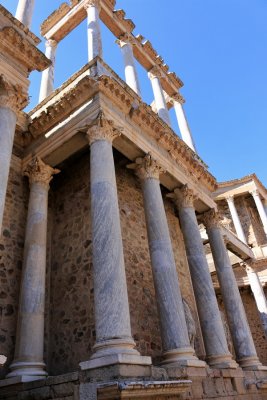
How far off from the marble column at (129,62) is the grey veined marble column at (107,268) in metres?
4.39

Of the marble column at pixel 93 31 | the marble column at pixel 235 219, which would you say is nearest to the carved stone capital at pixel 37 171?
the marble column at pixel 93 31

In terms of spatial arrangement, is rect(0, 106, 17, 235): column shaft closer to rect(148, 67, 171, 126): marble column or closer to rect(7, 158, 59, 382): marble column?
rect(7, 158, 59, 382): marble column

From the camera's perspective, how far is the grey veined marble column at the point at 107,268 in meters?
5.55

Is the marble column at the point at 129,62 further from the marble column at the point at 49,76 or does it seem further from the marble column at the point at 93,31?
the marble column at the point at 49,76

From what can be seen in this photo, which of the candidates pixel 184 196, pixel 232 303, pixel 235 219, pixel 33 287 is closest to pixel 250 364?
pixel 232 303

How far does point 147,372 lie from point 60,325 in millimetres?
3330

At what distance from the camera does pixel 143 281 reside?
30.4ft

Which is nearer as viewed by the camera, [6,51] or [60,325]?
[6,51]

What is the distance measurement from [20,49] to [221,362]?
8.77 meters

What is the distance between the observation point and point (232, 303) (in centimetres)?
1114

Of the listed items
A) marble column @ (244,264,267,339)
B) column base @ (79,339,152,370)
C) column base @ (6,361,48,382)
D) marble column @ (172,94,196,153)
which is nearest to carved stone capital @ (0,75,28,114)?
column base @ (79,339,152,370)

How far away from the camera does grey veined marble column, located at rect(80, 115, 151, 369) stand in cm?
Answer: 555

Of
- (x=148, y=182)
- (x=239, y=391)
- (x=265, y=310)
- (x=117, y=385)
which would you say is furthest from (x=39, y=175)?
(x=265, y=310)

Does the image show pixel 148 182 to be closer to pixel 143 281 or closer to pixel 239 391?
pixel 143 281
